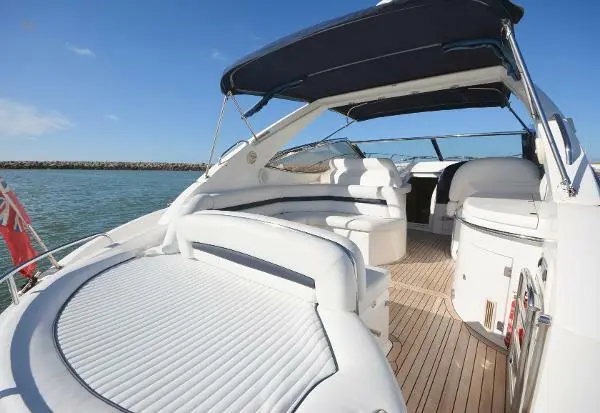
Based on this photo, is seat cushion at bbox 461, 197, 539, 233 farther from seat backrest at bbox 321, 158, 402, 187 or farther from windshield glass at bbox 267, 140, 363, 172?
windshield glass at bbox 267, 140, 363, 172

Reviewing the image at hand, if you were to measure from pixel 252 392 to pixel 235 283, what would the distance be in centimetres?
72

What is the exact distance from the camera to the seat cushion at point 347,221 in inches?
126

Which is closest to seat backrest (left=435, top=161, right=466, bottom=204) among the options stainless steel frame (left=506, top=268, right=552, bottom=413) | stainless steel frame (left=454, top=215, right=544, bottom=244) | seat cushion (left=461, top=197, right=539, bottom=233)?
seat cushion (left=461, top=197, right=539, bottom=233)

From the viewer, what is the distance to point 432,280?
2873 millimetres

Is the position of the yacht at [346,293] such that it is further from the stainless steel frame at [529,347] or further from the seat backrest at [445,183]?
the seat backrest at [445,183]

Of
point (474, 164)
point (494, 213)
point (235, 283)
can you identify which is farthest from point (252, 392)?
point (474, 164)

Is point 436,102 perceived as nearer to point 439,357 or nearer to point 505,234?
point 505,234

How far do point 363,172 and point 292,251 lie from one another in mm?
3112

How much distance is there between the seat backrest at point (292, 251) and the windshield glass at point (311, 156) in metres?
2.67

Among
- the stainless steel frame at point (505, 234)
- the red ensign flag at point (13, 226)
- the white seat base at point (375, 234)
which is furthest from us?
the white seat base at point (375, 234)

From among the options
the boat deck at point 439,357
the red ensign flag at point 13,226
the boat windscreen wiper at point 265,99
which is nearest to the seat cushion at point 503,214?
the boat deck at point 439,357

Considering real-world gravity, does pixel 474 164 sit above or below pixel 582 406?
above

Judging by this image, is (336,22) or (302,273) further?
(336,22)

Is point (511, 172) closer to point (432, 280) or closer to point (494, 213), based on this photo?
point (432, 280)
